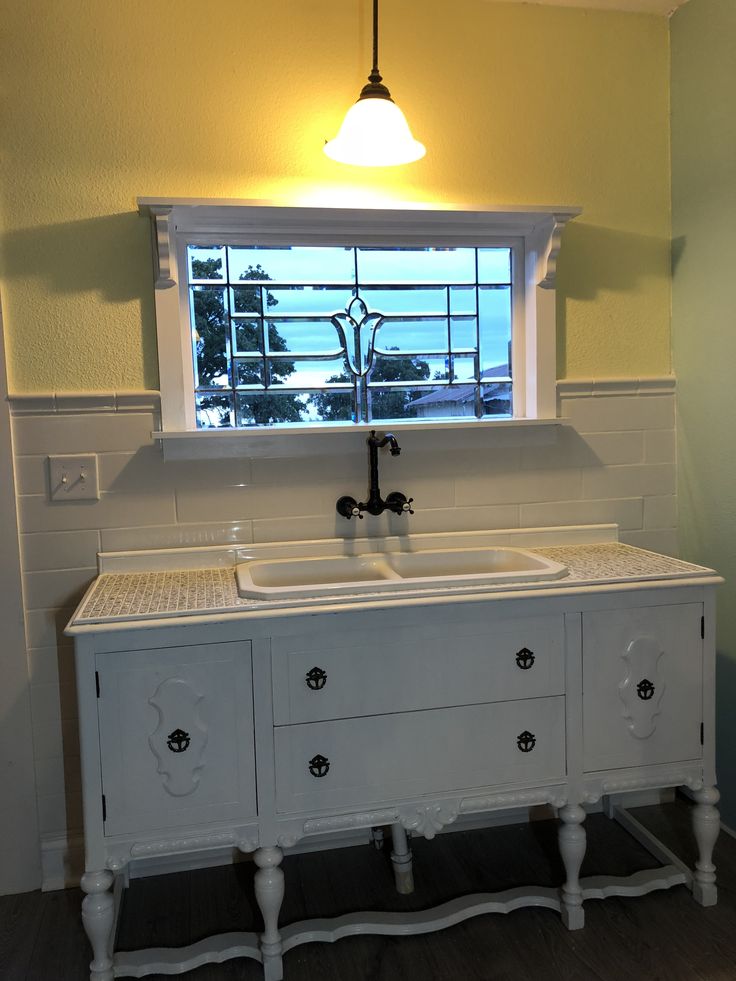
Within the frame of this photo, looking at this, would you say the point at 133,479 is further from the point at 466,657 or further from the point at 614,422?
the point at 614,422

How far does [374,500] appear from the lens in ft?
7.05

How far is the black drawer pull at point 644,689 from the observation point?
6.24 feet

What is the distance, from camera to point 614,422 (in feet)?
7.90

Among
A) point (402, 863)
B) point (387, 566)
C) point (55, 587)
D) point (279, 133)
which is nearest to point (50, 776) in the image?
point (55, 587)

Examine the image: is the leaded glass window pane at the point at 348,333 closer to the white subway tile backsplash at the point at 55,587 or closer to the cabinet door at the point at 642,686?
the white subway tile backsplash at the point at 55,587

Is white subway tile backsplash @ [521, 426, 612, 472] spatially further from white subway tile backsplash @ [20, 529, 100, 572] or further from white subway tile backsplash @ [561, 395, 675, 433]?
white subway tile backsplash @ [20, 529, 100, 572]

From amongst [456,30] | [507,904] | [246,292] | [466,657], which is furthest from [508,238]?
[507,904]

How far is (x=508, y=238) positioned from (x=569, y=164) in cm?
27

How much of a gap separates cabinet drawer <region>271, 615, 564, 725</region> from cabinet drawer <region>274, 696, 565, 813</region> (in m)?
0.03

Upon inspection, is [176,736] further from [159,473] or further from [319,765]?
[159,473]

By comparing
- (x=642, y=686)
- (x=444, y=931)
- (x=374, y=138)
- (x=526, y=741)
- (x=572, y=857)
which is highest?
(x=374, y=138)

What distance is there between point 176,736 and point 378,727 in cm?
44

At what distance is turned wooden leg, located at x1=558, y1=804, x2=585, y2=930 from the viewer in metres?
1.89

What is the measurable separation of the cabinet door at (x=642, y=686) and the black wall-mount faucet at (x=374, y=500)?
24.0 inches
